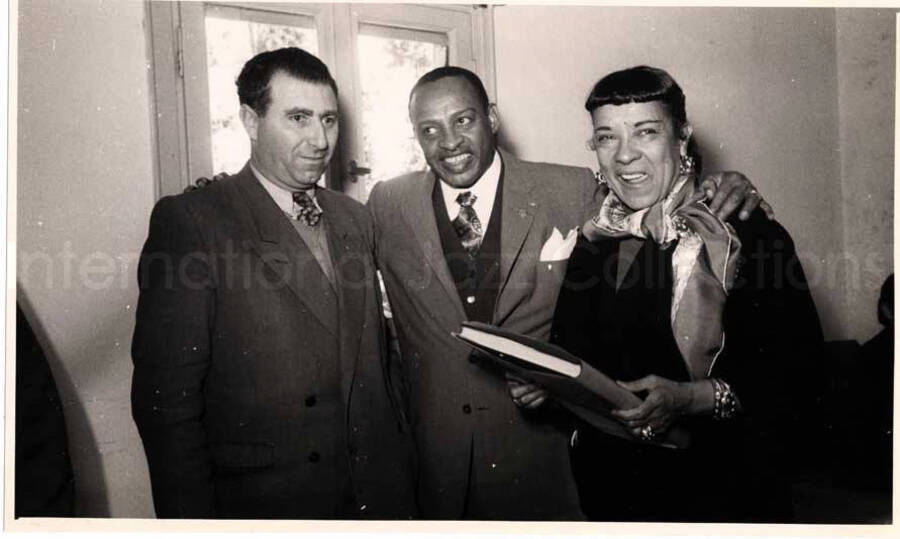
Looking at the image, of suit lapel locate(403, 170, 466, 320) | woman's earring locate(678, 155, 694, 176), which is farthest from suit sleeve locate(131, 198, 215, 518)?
woman's earring locate(678, 155, 694, 176)

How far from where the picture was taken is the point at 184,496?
128 centimetres

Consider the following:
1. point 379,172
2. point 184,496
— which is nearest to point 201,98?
point 379,172

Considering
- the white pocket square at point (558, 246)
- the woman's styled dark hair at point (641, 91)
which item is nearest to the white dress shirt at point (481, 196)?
the white pocket square at point (558, 246)

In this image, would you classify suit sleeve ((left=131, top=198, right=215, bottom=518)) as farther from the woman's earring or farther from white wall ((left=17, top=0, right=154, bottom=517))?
the woman's earring

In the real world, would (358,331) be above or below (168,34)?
below

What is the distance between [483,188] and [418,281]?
206 millimetres

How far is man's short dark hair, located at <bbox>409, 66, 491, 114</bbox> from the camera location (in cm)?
135

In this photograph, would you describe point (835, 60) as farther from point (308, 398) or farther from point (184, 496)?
point (184, 496)

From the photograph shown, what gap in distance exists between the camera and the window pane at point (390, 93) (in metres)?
1.35

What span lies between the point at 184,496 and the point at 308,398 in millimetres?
270

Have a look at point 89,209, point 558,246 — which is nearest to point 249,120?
point 89,209

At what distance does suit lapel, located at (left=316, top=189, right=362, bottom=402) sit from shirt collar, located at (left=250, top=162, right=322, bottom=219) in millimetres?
47

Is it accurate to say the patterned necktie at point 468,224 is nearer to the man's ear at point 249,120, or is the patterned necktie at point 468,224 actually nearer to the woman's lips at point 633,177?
the woman's lips at point 633,177

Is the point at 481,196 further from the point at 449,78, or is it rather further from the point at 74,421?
the point at 74,421
